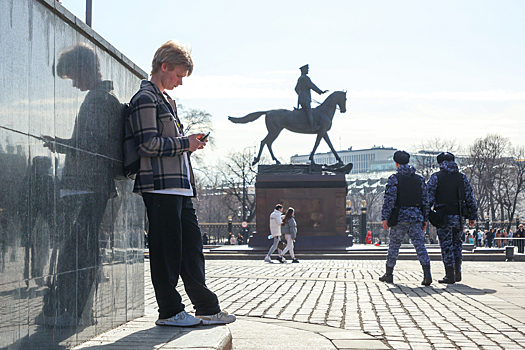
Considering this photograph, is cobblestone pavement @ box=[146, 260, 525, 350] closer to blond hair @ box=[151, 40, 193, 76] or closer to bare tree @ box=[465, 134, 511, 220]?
blond hair @ box=[151, 40, 193, 76]

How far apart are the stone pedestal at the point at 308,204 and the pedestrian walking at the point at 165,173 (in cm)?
2158

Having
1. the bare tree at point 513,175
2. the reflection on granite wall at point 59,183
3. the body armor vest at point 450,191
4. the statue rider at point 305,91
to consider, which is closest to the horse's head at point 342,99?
the statue rider at point 305,91

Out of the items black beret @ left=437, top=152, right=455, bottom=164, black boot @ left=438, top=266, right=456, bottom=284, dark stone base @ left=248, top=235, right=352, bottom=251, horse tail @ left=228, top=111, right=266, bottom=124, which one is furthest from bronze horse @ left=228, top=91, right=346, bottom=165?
black boot @ left=438, top=266, right=456, bottom=284

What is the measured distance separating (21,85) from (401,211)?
7.42 meters

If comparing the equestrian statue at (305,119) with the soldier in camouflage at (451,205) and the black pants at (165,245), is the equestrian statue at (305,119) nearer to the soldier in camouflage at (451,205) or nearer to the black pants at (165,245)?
the soldier in camouflage at (451,205)

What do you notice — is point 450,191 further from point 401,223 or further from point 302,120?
point 302,120

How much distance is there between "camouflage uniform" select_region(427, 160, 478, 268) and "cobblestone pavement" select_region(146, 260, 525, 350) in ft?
1.44

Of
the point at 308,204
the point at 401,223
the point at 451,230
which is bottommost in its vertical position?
the point at 451,230

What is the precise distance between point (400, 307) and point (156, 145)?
11.9 ft

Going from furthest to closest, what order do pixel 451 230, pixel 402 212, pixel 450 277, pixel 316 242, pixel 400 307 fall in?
pixel 316 242, pixel 451 230, pixel 402 212, pixel 450 277, pixel 400 307

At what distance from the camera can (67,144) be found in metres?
3.57

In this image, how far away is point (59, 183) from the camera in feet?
11.3

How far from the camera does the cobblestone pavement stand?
499 centimetres

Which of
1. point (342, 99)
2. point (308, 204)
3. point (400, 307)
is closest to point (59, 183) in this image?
point (400, 307)
